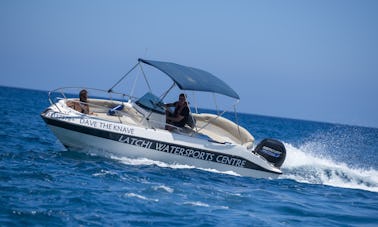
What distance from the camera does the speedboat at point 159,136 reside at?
14422mm

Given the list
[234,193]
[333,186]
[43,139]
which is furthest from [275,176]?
[43,139]

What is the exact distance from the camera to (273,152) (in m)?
15.9

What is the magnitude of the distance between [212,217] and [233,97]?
22.7 ft

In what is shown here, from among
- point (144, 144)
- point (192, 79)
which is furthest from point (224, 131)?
point (144, 144)

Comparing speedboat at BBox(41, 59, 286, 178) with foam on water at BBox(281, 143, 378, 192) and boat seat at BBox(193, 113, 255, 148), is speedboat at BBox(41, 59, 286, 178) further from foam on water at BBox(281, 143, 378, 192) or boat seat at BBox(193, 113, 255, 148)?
foam on water at BBox(281, 143, 378, 192)

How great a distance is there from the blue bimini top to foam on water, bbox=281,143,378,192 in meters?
3.63

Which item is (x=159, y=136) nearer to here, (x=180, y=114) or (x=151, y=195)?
(x=180, y=114)

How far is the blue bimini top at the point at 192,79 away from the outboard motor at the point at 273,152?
71.1 inches

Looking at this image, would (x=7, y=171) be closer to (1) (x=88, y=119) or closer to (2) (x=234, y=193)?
(1) (x=88, y=119)

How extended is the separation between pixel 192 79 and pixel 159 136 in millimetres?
2141

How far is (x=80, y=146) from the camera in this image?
48.3ft

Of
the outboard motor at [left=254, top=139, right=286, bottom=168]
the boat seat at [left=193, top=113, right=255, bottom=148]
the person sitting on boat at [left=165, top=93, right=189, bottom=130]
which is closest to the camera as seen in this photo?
the person sitting on boat at [left=165, top=93, right=189, bottom=130]

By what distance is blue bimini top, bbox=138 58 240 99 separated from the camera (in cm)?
1488

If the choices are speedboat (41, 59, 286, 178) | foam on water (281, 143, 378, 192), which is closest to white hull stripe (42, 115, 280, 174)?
speedboat (41, 59, 286, 178)
